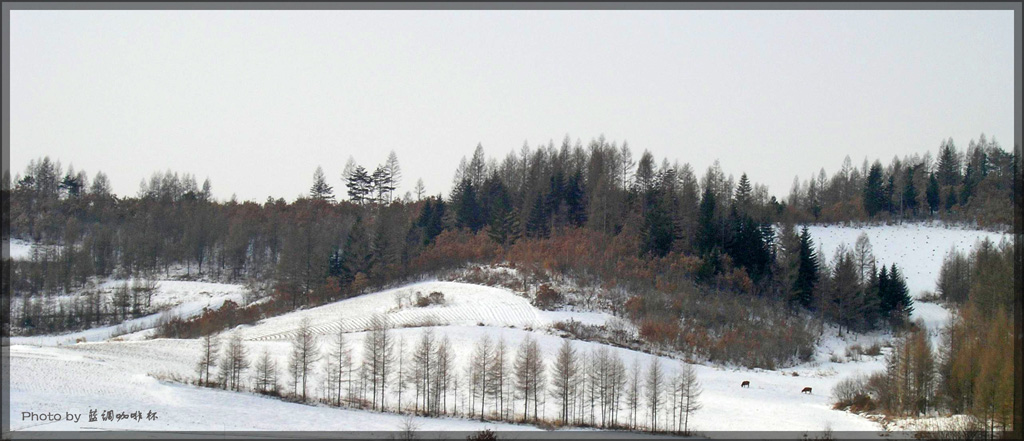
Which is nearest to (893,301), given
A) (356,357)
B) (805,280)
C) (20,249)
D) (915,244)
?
(805,280)

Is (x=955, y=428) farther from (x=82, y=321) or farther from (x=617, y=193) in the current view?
(x=82, y=321)

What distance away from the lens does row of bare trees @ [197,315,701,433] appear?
37.6 meters

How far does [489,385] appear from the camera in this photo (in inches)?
1532

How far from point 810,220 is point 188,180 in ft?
372

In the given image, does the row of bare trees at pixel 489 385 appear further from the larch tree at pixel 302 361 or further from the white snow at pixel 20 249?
the white snow at pixel 20 249

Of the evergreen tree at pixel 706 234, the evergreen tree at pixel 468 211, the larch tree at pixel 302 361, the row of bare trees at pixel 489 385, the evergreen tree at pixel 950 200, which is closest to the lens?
the row of bare trees at pixel 489 385

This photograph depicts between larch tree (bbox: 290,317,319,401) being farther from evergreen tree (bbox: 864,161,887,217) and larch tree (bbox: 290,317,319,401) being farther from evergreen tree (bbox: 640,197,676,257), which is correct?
evergreen tree (bbox: 864,161,887,217)

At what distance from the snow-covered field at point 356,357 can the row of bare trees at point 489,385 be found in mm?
1280

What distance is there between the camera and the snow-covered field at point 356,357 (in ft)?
109

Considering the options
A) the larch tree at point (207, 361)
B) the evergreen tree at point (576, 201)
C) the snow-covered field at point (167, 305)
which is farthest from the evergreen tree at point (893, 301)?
the snow-covered field at point (167, 305)

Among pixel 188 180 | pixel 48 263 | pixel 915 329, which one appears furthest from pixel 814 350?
pixel 188 180

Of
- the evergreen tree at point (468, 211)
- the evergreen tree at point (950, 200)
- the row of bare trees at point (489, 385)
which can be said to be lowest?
the row of bare trees at point (489, 385)

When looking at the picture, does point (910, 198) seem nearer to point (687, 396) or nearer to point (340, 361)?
point (687, 396)

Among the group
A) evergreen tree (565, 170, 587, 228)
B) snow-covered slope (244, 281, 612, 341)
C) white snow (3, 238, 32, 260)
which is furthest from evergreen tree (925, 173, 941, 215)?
white snow (3, 238, 32, 260)
